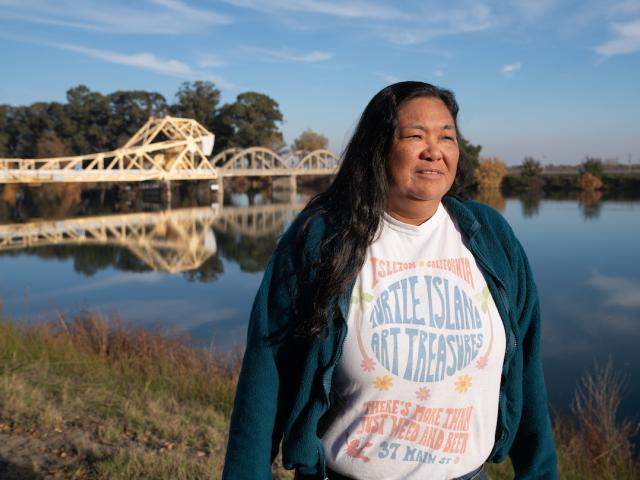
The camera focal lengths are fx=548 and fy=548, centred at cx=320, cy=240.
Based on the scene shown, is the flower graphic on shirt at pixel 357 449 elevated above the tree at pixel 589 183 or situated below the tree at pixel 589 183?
below

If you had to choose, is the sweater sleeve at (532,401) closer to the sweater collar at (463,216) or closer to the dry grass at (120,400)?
the sweater collar at (463,216)

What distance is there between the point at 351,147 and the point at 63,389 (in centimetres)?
354

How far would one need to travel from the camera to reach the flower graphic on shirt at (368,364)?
1.35m

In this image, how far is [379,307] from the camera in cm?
136

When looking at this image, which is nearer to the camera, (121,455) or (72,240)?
(121,455)

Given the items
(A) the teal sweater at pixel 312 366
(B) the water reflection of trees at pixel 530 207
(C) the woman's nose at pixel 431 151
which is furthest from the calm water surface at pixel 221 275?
(C) the woman's nose at pixel 431 151

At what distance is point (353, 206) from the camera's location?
141 centimetres

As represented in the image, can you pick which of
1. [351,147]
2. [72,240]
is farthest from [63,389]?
[72,240]

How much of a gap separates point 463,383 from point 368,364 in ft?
0.87

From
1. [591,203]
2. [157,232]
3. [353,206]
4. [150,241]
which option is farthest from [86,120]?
[353,206]

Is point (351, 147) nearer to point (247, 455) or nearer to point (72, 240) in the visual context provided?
point (247, 455)

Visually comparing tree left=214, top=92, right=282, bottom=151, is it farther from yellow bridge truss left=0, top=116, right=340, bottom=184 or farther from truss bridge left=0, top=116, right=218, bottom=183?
truss bridge left=0, top=116, right=218, bottom=183

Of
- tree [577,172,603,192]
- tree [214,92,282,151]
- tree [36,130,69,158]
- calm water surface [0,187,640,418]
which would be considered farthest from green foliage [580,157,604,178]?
tree [36,130,69,158]

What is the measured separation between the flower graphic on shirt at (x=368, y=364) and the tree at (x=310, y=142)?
66.2 m
